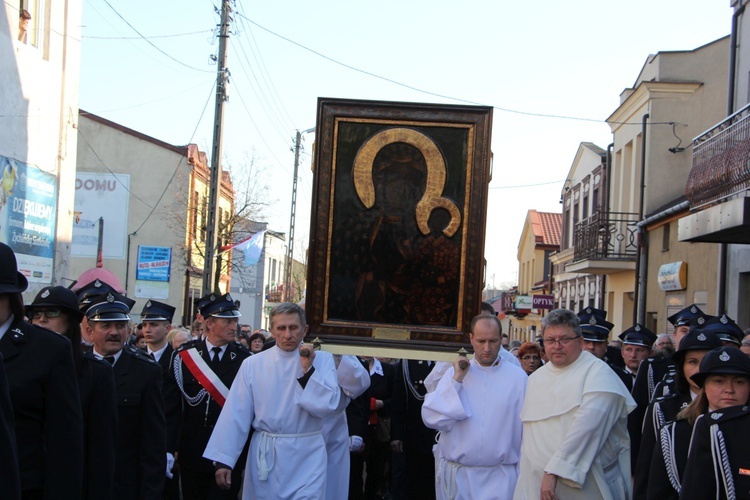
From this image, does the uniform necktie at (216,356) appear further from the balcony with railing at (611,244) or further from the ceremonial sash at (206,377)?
the balcony with railing at (611,244)

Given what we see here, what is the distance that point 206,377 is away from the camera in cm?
839

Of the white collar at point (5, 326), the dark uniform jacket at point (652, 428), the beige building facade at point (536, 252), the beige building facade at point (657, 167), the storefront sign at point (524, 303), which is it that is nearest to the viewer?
the white collar at point (5, 326)

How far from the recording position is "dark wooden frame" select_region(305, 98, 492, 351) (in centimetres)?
732

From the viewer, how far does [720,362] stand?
4969mm

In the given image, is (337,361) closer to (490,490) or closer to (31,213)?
(490,490)

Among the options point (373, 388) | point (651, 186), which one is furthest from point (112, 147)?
point (373, 388)

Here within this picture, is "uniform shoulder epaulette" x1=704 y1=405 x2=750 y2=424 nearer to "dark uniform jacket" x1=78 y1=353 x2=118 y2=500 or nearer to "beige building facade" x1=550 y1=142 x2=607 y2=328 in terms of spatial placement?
"dark uniform jacket" x1=78 y1=353 x2=118 y2=500

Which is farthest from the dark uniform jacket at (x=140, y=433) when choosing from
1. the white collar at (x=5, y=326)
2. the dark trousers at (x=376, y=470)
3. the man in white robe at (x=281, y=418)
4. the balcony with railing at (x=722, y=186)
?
the balcony with railing at (x=722, y=186)

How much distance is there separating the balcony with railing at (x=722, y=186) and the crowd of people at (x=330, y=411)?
5134mm

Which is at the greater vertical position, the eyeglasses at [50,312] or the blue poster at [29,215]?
the blue poster at [29,215]

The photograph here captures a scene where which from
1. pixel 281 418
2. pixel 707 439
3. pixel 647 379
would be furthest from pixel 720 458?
Answer: pixel 647 379

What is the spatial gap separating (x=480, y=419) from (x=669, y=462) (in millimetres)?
2224

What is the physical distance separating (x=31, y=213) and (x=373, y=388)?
13.9 metres

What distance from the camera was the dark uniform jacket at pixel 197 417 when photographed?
822 cm
